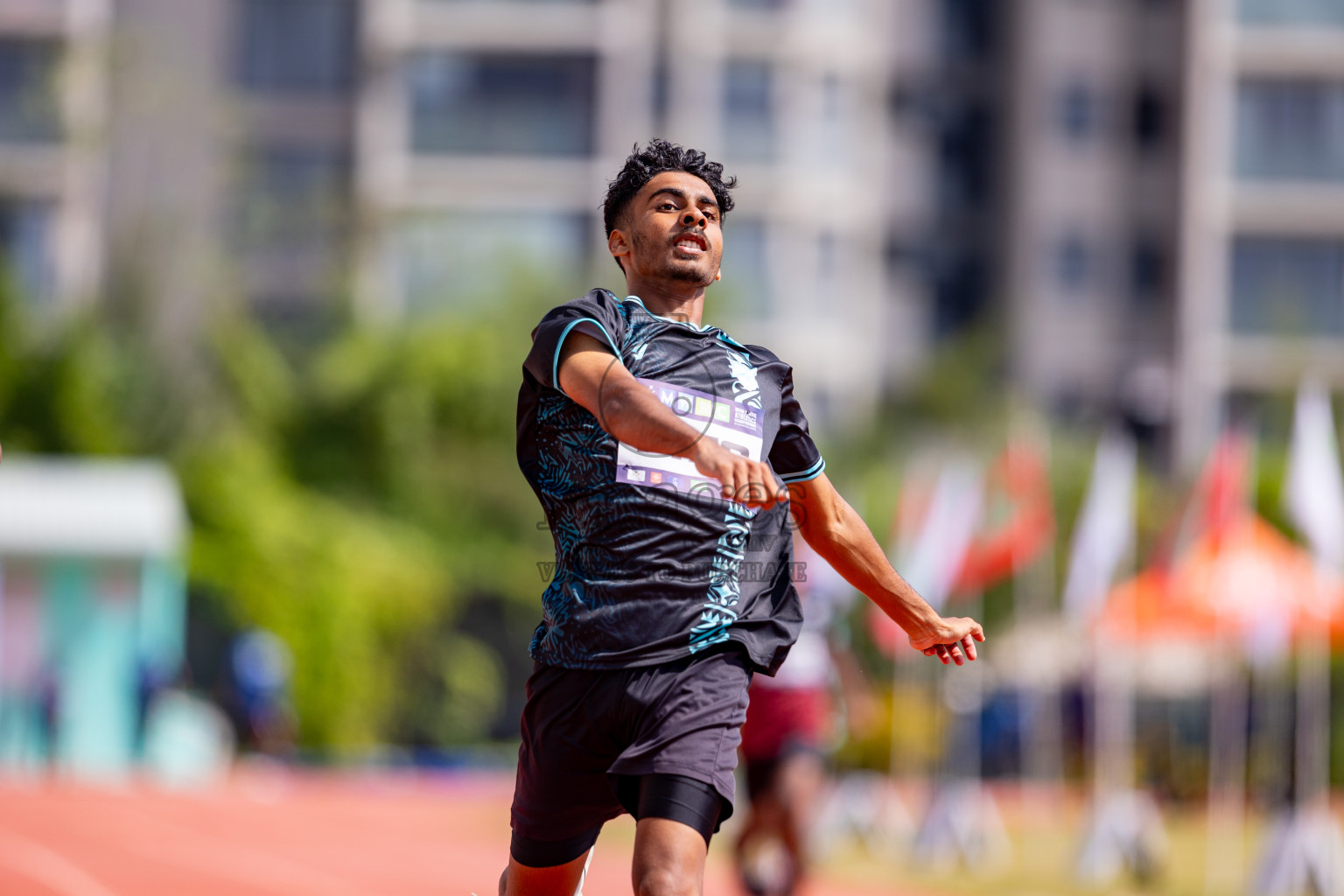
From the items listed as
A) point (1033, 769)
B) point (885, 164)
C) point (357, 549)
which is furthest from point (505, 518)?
point (885, 164)

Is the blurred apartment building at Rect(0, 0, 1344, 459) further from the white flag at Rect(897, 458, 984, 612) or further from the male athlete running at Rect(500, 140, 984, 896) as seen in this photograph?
the male athlete running at Rect(500, 140, 984, 896)

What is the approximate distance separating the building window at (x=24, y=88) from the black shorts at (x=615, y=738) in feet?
111

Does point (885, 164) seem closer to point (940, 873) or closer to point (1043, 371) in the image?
point (1043, 371)

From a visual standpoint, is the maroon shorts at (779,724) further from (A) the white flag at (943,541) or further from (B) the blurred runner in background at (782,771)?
(A) the white flag at (943,541)

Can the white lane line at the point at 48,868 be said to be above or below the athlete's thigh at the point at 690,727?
below

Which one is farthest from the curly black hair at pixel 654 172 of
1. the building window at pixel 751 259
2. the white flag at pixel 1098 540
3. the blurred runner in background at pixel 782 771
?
the building window at pixel 751 259

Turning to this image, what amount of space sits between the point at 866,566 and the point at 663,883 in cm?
90

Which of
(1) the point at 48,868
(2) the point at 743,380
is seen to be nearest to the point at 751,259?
(1) the point at 48,868

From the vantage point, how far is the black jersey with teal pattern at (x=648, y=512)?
428 cm

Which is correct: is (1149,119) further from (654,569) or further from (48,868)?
(654,569)

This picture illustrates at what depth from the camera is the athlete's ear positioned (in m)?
4.61

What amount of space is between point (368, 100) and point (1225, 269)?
58.3 feet

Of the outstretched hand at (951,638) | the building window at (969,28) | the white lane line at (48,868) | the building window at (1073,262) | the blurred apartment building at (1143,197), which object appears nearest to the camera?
the outstretched hand at (951,638)

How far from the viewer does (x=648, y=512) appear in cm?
429
